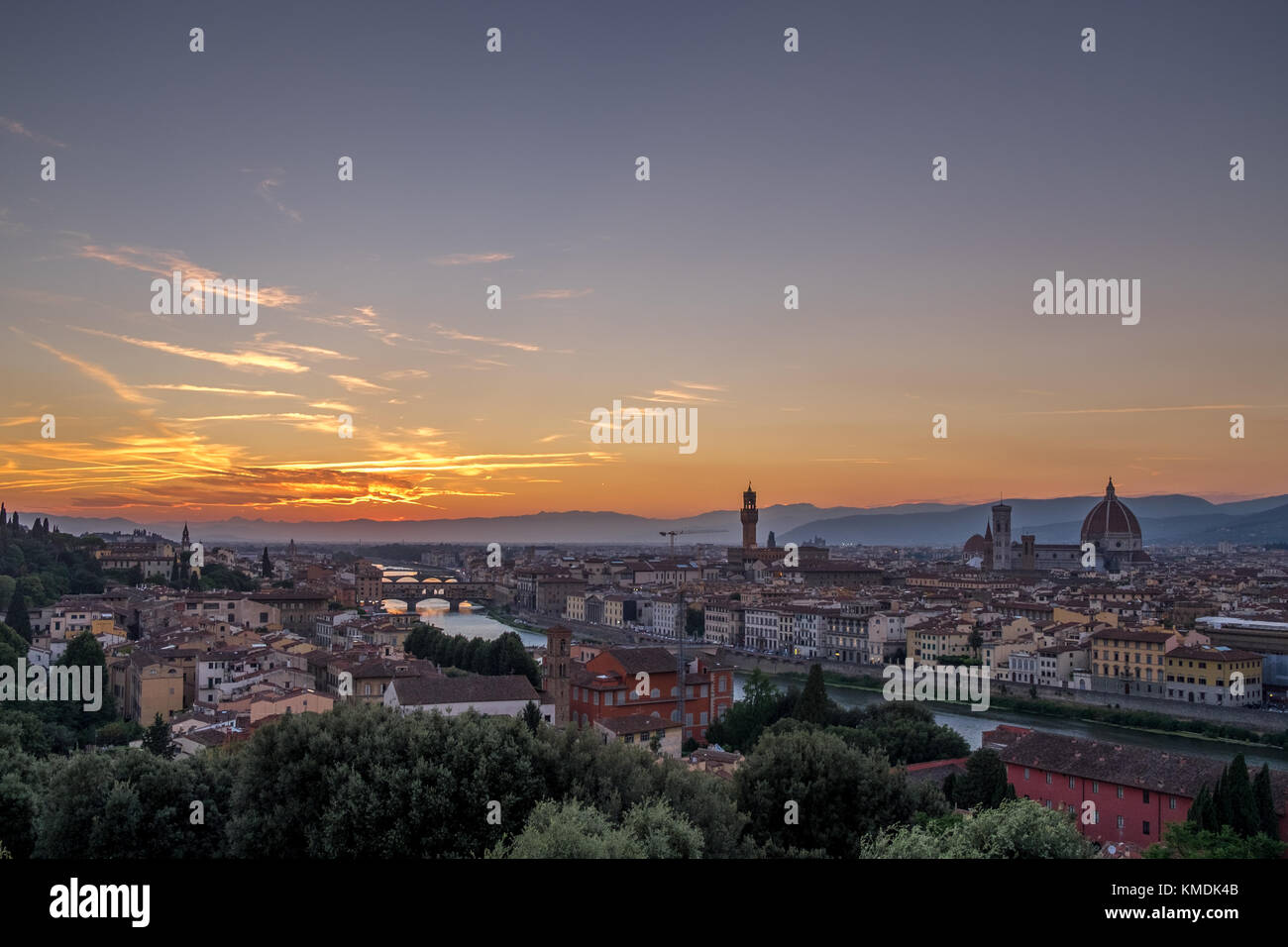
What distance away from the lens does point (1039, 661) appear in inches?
773

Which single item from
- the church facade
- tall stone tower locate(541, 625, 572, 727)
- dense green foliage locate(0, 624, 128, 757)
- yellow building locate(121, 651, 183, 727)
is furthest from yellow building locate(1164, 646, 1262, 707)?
the church facade

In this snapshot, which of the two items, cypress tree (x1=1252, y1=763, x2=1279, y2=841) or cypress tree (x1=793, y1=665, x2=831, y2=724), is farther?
cypress tree (x1=793, y1=665, x2=831, y2=724)


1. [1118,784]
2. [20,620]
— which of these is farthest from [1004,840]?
[20,620]

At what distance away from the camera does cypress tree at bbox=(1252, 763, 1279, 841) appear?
7930 mm

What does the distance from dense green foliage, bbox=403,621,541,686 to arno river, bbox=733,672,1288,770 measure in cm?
610

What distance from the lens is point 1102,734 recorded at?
16.0 meters

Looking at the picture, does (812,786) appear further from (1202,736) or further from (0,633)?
(0,633)

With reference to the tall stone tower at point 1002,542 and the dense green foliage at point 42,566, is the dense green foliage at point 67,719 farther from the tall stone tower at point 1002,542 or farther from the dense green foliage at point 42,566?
the tall stone tower at point 1002,542

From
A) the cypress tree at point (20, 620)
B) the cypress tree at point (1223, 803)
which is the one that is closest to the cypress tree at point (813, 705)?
the cypress tree at point (1223, 803)

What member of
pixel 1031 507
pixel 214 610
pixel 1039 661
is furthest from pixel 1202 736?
pixel 1031 507

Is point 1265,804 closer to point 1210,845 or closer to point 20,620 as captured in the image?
point 1210,845

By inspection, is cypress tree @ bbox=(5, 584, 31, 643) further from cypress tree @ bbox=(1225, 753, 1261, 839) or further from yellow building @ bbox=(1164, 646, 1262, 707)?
yellow building @ bbox=(1164, 646, 1262, 707)

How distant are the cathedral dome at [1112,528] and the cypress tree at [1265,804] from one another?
4835 centimetres
